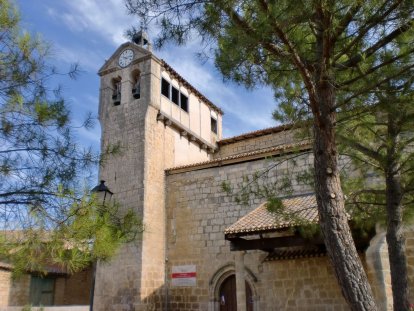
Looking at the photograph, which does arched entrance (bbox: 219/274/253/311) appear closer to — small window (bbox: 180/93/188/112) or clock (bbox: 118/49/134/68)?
small window (bbox: 180/93/188/112)

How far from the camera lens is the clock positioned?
52.4 ft

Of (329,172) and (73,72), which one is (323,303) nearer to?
(329,172)

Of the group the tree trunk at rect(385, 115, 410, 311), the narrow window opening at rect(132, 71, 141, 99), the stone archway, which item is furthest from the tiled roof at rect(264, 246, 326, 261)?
the narrow window opening at rect(132, 71, 141, 99)

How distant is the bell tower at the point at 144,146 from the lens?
510 inches

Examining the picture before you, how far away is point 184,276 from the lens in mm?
13367

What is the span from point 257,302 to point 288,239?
369 cm

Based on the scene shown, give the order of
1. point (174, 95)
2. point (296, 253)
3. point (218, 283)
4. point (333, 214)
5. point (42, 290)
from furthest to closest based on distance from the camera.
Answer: point (174, 95) → point (42, 290) → point (218, 283) → point (296, 253) → point (333, 214)

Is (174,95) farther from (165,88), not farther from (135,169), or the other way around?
(135,169)

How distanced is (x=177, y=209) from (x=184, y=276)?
214 centimetres

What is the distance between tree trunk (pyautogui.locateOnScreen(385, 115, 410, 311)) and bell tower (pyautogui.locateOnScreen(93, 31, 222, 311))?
7.40 metres

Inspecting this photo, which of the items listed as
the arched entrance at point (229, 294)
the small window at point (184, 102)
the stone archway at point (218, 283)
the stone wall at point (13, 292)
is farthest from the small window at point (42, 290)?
the small window at point (184, 102)

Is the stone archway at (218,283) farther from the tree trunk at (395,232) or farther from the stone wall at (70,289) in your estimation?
the tree trunk at (395,232)

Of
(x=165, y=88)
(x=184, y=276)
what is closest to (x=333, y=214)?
(x=184, y=276)

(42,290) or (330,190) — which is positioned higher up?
(330,190)
